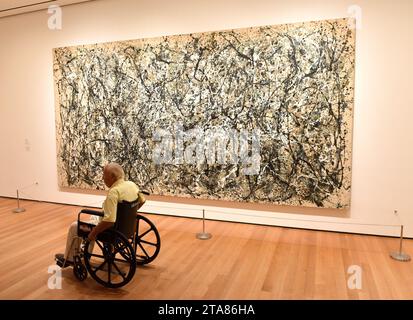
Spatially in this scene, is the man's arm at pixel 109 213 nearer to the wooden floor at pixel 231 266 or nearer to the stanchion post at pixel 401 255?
the wooden floor at pixel 231 266

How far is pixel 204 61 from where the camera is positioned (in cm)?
411

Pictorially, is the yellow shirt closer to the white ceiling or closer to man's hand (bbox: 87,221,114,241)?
man's hand (bbox: 87,221,114,241)

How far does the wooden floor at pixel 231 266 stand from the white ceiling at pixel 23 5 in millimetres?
3241

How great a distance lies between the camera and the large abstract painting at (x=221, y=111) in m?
3.71

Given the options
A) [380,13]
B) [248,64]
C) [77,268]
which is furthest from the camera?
[248,64]

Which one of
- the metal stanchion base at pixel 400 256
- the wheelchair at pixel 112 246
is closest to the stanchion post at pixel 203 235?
the wheelchair at pixel 112 246

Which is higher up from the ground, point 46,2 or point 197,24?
point 46,2

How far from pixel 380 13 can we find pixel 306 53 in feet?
2.82

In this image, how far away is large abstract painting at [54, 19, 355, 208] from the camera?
371 cm

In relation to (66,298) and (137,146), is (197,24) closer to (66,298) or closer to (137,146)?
(137,146)

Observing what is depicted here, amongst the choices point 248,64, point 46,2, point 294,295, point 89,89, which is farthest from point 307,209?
point 46,2

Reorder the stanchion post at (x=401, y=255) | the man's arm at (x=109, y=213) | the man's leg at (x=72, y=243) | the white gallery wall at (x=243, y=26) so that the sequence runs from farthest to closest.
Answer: the white gallery wall at (x=243, y=26), the stanchion post at (x=401, y=255), the man's leg at (x=72, y=243), the man's arm at (x=109, y=213)

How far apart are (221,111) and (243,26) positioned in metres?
1.08

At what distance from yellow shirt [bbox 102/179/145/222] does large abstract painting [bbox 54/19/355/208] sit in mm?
1773
